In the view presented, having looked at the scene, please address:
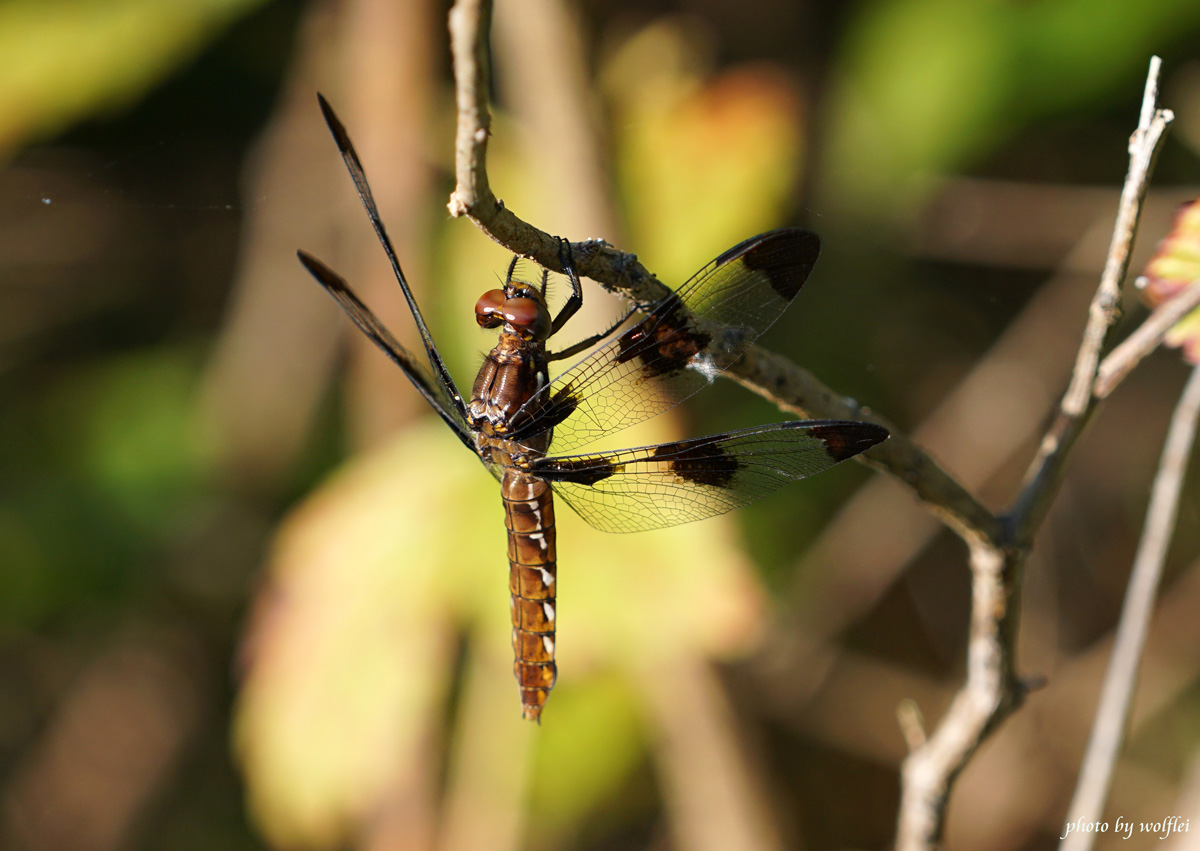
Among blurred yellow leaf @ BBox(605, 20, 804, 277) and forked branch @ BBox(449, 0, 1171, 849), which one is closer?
forked branch @ BBox(449, 0, 1171, 849)

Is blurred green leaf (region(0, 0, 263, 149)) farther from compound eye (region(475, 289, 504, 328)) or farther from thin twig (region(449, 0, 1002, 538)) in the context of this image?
thin twig (region(449, 0, 1002, 538))

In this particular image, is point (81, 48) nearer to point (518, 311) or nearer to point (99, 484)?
point (99, 484)

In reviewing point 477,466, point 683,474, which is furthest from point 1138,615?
point 477,466

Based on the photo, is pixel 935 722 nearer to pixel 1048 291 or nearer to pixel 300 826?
pixel 1048 291

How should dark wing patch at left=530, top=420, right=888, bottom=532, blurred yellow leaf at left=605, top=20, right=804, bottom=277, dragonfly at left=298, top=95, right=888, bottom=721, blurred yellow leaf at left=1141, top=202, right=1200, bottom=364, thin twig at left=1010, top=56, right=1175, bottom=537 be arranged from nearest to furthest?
thin twig at left=1010, top=56, right=1175, bottom=537, blurred yellow leaf at left=1141, top=202, right=1200, bottom=364, dragonfly at left=298, top=95, right=888, bottom=721, dark wing patch at left=530, top=420, right=888, bottom=532, blurred yellow leaf at left=605, top=20, right=804, bottom=277

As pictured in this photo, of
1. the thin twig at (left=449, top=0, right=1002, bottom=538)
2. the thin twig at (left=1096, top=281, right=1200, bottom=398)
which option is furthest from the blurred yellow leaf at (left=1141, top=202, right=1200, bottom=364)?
the thin twig at (left=449, top=0, right=1002, bottom=538)

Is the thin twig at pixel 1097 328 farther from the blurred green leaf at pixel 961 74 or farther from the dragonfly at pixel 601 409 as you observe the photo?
the blurred green leaf at pixel 961 74
